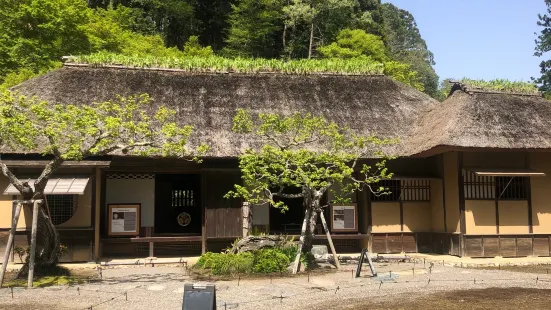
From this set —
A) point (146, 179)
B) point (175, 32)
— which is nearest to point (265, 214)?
point (146, 179)

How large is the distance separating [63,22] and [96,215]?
16.1 m

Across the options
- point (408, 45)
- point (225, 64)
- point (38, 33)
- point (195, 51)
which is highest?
point (408, 45)

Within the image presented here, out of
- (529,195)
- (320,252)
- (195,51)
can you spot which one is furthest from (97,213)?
(195,51)

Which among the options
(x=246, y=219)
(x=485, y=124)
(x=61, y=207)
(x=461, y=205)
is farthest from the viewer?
(x=485, y=124)

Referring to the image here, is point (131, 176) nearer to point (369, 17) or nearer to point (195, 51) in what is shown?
point (195, 51)

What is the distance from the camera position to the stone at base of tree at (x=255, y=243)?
510 inches

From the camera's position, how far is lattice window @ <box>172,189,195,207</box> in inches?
833

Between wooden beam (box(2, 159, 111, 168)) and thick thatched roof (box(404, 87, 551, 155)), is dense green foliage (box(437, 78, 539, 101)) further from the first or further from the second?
wooden beam (box(2, 159, 111, 168))

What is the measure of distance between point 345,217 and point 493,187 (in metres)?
4.62

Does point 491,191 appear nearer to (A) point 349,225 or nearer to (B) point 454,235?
(B) point 454,235

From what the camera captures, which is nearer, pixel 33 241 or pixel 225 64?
pixel 33 241

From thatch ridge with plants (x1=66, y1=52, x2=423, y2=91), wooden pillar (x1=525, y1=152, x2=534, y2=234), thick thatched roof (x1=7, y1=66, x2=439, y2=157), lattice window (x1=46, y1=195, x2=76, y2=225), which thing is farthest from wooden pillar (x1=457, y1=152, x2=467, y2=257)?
lattice window (x1=46, y1=195, x2=76, y2=225)

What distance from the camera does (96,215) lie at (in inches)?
554

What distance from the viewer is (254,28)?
36.5 metres
